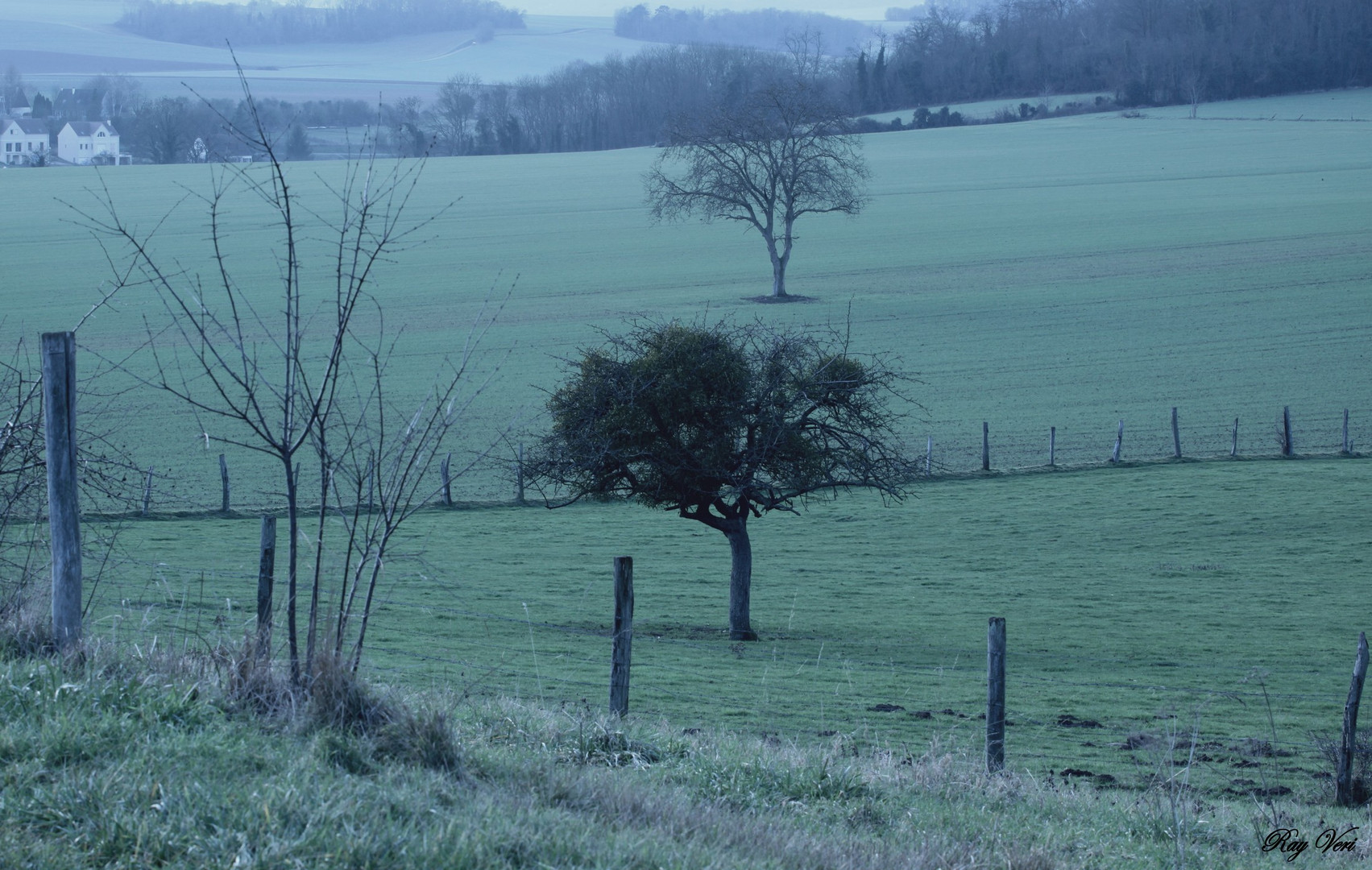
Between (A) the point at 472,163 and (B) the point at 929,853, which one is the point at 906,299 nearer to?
(B) the point at 929,853

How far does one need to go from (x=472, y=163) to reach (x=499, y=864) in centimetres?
13157

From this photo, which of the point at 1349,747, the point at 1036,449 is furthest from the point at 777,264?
the point at 1349,747

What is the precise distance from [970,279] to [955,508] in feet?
137

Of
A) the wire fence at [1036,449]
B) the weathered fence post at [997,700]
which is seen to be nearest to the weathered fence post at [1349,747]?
the weathered fence post at [997,700]

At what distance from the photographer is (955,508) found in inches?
1062

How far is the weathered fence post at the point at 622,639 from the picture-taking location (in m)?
7.96

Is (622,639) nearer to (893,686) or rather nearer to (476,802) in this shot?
(476,802)

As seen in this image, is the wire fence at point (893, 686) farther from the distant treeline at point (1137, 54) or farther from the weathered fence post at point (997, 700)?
the distant treeline at point (1137, 54)

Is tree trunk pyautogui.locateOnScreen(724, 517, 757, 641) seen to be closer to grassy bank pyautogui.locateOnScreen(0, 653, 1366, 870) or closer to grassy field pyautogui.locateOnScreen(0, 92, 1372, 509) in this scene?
grassy field pyautogui.locateOnScreen(0, 92, 1372, 509)

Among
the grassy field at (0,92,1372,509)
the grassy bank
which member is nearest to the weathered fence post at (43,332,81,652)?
the grassy bank

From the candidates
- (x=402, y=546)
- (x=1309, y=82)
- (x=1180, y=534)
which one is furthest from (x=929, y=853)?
(x=1309, y=82)

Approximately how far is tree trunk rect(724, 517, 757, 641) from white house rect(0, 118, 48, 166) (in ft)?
440

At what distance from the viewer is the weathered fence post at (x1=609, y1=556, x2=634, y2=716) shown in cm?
796

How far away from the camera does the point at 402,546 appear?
22.5 meters
